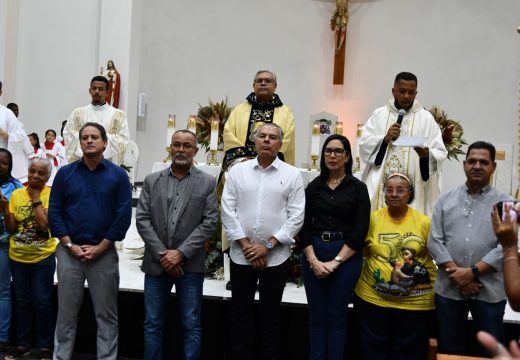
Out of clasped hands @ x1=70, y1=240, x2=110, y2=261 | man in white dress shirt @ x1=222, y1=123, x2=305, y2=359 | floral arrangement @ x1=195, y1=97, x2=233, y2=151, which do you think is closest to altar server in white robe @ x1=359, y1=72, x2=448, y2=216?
man in white dress shirt @ x1=222, y1=123, x2=305, y2=359

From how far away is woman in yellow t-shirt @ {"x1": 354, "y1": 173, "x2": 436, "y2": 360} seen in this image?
12.0 feet

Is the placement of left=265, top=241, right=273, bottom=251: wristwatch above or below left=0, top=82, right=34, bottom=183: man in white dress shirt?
below

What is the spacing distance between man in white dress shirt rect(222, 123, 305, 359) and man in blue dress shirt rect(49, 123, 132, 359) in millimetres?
723

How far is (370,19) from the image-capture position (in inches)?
448

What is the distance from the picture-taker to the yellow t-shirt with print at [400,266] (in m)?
3.65

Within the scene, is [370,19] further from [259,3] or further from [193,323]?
[193,323]

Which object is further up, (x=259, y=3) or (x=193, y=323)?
(x=259, y=3)

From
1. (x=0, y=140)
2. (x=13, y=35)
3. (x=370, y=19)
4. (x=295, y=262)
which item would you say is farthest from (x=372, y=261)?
(x=13, y=35)

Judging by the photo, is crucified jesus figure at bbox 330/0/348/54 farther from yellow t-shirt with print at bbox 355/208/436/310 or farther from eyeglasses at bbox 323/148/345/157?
yellow t-shirt with print at bbox 355/208/436/310

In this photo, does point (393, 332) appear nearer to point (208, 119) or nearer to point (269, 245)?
point (269, 245)

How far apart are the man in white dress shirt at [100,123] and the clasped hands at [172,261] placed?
8.63 feet

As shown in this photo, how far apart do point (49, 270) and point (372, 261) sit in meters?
2.28

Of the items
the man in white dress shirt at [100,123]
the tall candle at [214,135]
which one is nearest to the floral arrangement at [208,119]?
the tall candle at [214,135]

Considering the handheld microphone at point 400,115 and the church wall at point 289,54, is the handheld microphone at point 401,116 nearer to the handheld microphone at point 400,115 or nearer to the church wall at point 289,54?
the handheld microphone at point 400,115
